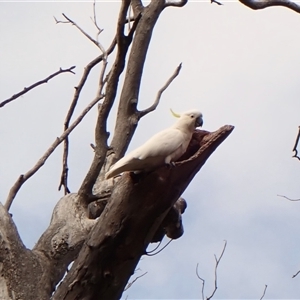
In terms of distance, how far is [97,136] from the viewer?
7.48 ft

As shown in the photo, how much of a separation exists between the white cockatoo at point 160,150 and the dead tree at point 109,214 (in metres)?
0.04

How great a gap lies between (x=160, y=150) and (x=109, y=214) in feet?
0.93

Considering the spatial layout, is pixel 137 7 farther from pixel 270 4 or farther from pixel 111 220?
pixel 111 220

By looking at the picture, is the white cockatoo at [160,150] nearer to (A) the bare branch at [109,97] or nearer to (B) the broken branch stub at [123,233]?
(B) the broken branch stub at [123,233]

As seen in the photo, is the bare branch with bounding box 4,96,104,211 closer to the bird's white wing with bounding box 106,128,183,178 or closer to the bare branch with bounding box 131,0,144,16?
the bare branch with bounding box 131,0,144,16

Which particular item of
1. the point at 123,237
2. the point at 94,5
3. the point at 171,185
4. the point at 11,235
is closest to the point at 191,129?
the point at 171,185

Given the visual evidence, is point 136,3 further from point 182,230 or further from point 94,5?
point 182,230

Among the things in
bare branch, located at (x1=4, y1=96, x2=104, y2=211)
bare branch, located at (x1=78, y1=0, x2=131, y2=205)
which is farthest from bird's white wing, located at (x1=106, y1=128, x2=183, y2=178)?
bare branch, located at (x1=4, y1=96, x2=104, y2=211)

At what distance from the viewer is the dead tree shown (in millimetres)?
1551

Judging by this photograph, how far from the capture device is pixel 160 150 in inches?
Result: 66.8

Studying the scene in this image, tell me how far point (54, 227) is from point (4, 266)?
287 millimetres

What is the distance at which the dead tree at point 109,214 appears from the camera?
5.09 feet

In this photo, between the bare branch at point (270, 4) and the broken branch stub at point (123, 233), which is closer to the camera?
the broken branch stub at point (123, 233)

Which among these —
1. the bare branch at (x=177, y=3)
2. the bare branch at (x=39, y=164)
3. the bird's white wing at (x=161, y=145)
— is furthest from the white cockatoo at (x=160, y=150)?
the bare branch at (x=177, y=3)
